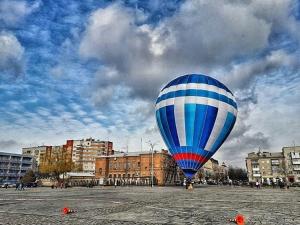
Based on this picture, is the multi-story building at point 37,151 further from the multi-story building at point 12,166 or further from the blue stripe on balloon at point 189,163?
the blue stripe on balloon at point 189,163

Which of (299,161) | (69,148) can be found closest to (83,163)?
(69,148)

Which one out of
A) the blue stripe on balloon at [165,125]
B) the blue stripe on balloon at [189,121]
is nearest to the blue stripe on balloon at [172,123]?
the blue stripe on balloon at [165,125]

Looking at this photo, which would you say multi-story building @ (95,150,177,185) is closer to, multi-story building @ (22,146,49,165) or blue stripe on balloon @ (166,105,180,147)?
blue stripe on balloon @ (166,105,180,147)

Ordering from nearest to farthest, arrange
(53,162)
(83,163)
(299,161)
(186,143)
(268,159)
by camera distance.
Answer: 1. (186,143)
2. (53,162)
3. (299,161)
4. (268,159)
5. (83,163)

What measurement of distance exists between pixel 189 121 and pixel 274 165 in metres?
107

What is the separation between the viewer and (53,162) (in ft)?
324

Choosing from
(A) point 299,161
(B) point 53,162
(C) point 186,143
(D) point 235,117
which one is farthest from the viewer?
(A) point 299,161

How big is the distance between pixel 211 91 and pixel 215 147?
7732 millimetres

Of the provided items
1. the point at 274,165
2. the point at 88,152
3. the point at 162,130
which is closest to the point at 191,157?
the point at 162,130

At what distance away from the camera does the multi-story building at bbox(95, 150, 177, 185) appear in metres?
Result: 98.5

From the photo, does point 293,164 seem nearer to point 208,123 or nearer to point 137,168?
point 137,168

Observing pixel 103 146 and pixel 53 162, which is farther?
pixel 103 146

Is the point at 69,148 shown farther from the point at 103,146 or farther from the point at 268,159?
the point at 268,159

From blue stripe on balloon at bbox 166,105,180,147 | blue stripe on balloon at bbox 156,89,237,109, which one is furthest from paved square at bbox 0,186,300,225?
blue stripe on balloon at bbox 156,89,237,109
